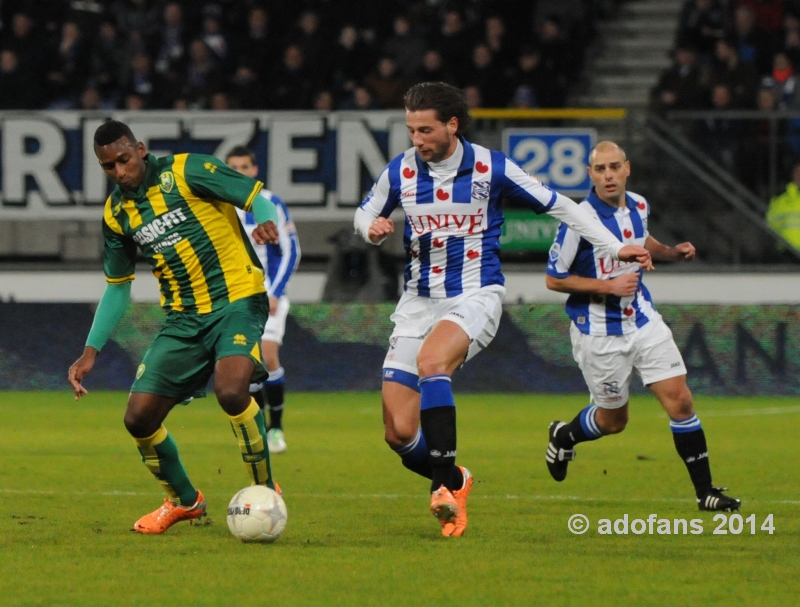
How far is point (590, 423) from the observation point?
26.9 feet

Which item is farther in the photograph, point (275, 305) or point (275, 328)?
point (275, 328)

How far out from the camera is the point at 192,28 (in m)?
19.5

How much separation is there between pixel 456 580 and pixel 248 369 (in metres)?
1.54

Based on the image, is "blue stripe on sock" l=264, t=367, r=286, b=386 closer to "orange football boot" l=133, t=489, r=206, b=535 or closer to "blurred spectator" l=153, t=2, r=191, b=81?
"orange football boot" l=133, t=489, r=206, b=535

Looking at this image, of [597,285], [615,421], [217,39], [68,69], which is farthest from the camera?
[68,69]

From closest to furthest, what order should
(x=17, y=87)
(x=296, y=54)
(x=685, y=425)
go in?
(x=685, y=425)
(x=296, y=54)
(x=17, y=87)

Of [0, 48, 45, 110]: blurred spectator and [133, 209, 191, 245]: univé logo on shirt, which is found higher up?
[133, 209, 191, 245]: univé logo on shirt

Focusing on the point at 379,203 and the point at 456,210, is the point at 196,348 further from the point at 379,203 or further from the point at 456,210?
the point at 456,210

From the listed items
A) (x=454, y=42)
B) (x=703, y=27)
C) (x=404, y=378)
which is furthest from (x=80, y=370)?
(x=703, y=27)

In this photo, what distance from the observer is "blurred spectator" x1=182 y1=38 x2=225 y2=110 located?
59.0ft

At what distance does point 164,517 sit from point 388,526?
1028mm

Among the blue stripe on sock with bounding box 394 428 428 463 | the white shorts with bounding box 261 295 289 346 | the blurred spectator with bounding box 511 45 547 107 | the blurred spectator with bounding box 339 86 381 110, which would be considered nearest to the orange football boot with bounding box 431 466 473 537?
the blue stripe on sock with bounding box 394 428 428 463

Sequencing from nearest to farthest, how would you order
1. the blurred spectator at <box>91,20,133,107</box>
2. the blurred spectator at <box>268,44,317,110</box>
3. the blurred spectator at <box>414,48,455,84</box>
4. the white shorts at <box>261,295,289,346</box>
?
the white shorts at <box>261,295,289,346</box>, the blurred spectator at <box>414,48,455,84</box>, the blurred spectator at <box>268,44,317,110</box>, the blurred spectator at <box>91,20,133,107</box>

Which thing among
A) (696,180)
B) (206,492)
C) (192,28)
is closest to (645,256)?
(206,492)
